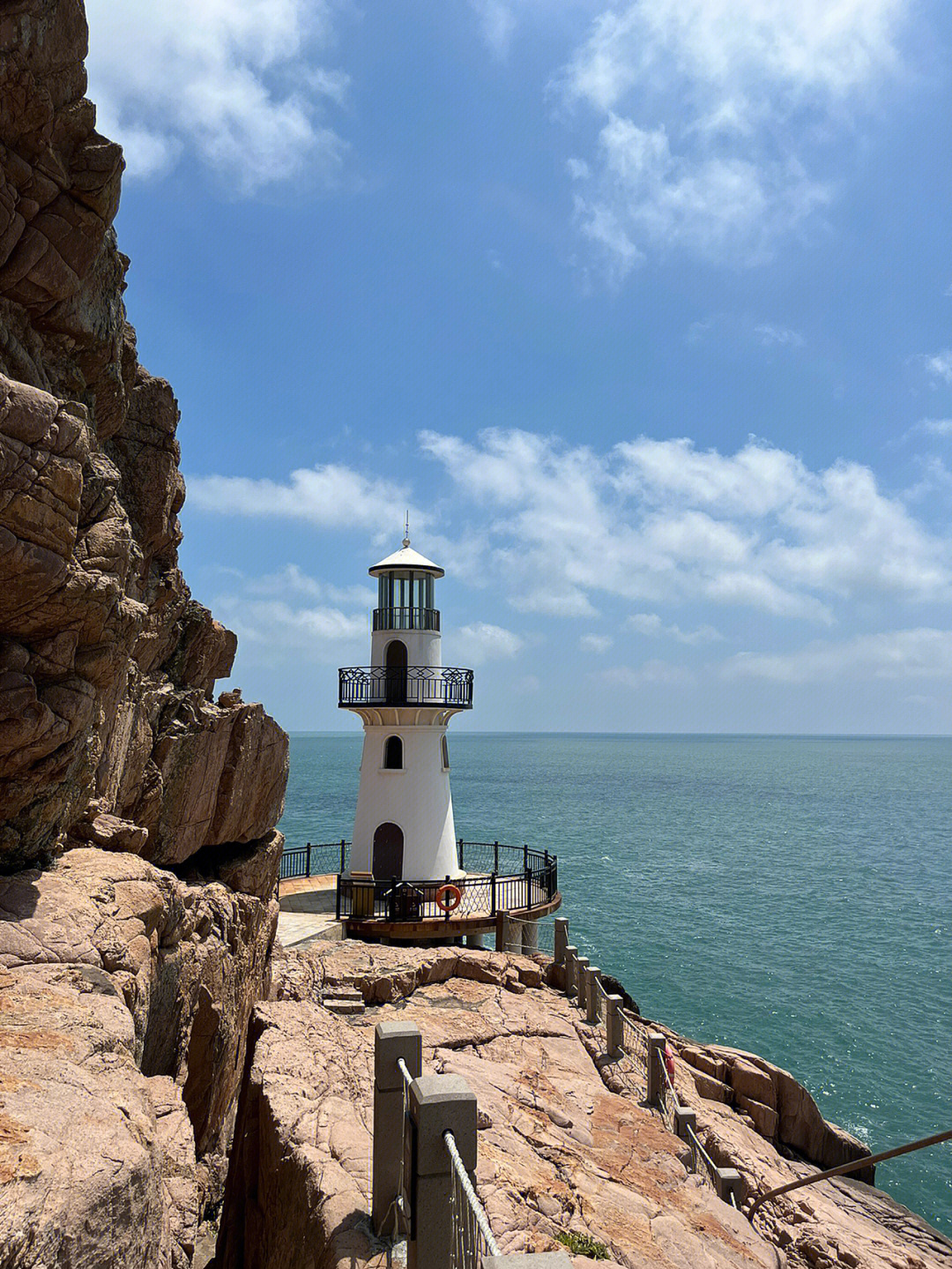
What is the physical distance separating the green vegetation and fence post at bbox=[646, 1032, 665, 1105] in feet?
17.8

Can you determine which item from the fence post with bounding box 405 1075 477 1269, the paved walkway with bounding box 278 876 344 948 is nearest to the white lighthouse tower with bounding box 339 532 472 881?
the paved walkway with bounding box 278 876 344 948

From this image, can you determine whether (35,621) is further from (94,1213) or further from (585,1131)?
(585,1131)

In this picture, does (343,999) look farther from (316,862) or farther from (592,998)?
(316,862)

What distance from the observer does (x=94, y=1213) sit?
4422 mm

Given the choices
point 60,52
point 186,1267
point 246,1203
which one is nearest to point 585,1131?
point 246,1203

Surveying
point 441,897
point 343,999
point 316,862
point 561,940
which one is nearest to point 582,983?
point 561,940

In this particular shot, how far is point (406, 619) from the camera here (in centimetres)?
2655

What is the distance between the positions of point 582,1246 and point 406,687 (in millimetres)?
19110

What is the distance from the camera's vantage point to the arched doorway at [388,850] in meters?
25.1

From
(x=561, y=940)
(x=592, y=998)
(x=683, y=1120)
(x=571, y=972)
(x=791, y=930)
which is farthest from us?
(x=791, y=930)

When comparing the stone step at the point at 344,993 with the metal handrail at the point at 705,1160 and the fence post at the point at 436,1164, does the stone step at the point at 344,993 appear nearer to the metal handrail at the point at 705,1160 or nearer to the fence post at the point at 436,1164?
the metal handrail at the point at 705,1160

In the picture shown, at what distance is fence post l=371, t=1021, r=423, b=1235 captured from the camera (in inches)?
247

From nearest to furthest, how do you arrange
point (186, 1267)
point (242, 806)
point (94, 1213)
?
point (94, 1213)
point (186, 1267)
point (242, 806)

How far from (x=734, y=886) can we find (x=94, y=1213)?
154ft
